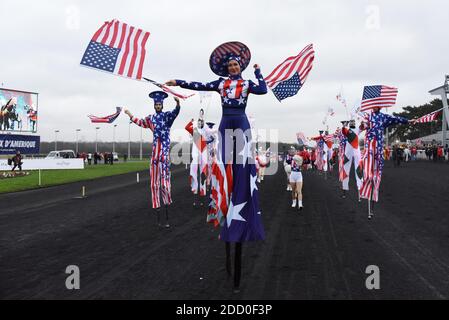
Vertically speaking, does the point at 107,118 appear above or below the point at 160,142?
above

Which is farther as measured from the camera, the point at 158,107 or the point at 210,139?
the point at 210,139

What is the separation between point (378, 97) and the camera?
10.3 m

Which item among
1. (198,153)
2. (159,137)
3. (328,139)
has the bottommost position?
(198,153)

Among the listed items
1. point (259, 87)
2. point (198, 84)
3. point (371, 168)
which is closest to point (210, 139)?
point (371, 168)

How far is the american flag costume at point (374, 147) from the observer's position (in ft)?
31.3

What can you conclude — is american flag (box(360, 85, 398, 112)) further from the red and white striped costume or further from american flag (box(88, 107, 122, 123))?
american flag (box(88, 107, 122, 123))

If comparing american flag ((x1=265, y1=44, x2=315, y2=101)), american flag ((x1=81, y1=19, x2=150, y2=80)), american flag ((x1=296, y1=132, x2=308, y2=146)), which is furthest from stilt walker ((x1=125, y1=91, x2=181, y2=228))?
american flag ((x1=296, y1=132, x2=308, y2=146))

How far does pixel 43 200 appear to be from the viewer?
1408 centimetres

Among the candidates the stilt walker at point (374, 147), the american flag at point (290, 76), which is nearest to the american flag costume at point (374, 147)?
the stilt walker at point (374, 147)

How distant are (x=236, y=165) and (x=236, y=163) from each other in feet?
0.08

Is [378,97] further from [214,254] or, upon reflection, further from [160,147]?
[214,254]

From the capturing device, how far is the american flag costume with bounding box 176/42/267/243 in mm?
4680

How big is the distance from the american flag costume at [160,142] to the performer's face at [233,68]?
10.3 ft
